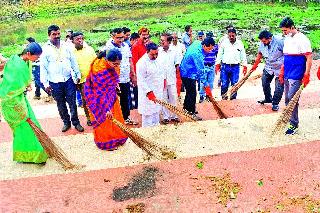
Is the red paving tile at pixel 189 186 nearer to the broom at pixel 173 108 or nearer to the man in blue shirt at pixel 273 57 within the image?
the broom at pixel 173 108

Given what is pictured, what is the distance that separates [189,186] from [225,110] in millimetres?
3253

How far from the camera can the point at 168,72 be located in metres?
7.37

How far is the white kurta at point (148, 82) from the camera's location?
675 centimetres

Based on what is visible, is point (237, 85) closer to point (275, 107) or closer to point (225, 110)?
point (225, 110)

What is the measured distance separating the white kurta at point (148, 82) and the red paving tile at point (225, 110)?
93cm

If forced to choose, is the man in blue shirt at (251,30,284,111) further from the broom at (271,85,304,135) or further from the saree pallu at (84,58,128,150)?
the saree pallu at (84,58,128,150)

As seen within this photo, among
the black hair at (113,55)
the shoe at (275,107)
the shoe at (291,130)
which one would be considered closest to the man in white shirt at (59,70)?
the black hair at (113,55)

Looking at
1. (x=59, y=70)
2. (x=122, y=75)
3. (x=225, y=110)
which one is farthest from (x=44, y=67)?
(x=225, y=110)

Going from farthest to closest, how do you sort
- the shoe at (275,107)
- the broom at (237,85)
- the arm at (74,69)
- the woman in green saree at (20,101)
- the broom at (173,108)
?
the broom at (237,85), the shoe at (275,107), the arm at (74,69), the broom at (173,108), the woman in green saree at (20,101)

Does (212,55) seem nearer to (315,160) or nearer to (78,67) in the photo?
(78,67)

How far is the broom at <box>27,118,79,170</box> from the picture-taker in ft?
18.0

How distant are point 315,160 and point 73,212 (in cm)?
311

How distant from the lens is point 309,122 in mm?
6801

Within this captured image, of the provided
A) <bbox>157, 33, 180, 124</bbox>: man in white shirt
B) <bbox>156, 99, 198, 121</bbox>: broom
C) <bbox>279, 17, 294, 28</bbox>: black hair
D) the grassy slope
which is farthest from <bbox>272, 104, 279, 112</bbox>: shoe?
the grassy slope
